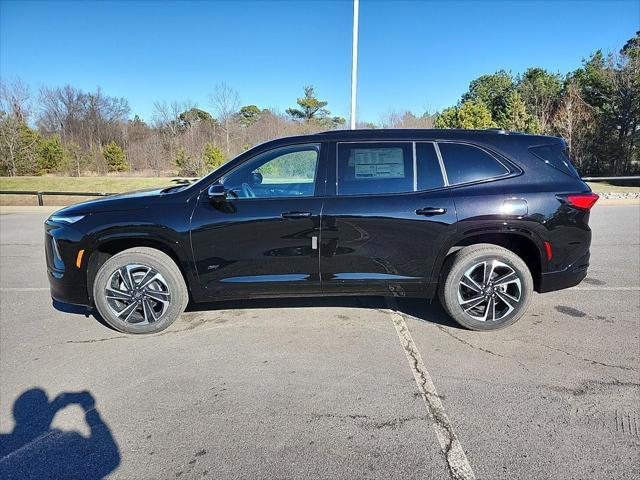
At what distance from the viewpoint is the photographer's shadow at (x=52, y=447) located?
2133 millimetres

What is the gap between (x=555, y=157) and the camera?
12.2ft

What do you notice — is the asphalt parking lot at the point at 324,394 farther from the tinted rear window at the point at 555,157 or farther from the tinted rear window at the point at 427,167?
the tinted rear window at the point at 555,157

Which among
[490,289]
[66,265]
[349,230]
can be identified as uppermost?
[349,230]

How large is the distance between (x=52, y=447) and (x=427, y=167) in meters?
3.48

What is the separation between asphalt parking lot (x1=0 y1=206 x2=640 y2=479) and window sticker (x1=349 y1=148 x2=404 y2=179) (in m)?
1.49

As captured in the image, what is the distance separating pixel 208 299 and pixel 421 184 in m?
2.28

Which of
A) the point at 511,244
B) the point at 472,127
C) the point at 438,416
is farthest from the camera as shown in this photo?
the point at 472,127

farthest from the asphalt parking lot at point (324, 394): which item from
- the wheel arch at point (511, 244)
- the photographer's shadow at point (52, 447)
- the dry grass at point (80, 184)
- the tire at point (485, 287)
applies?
the dry grass at point (80, 184)

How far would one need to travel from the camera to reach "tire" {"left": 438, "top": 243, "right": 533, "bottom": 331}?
3.64m

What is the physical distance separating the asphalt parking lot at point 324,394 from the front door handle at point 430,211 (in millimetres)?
1144

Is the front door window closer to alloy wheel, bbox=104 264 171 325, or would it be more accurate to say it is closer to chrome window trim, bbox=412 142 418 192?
chrome window trim, bbox=412 142 418 192

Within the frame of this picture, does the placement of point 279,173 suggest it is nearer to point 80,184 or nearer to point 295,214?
point 295,214

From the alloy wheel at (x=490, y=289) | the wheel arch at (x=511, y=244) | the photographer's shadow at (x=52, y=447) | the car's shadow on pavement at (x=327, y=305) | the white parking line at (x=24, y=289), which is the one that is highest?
the wheel arch at (x=511, y=244)

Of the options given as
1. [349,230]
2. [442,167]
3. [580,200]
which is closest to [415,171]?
[442,167]
